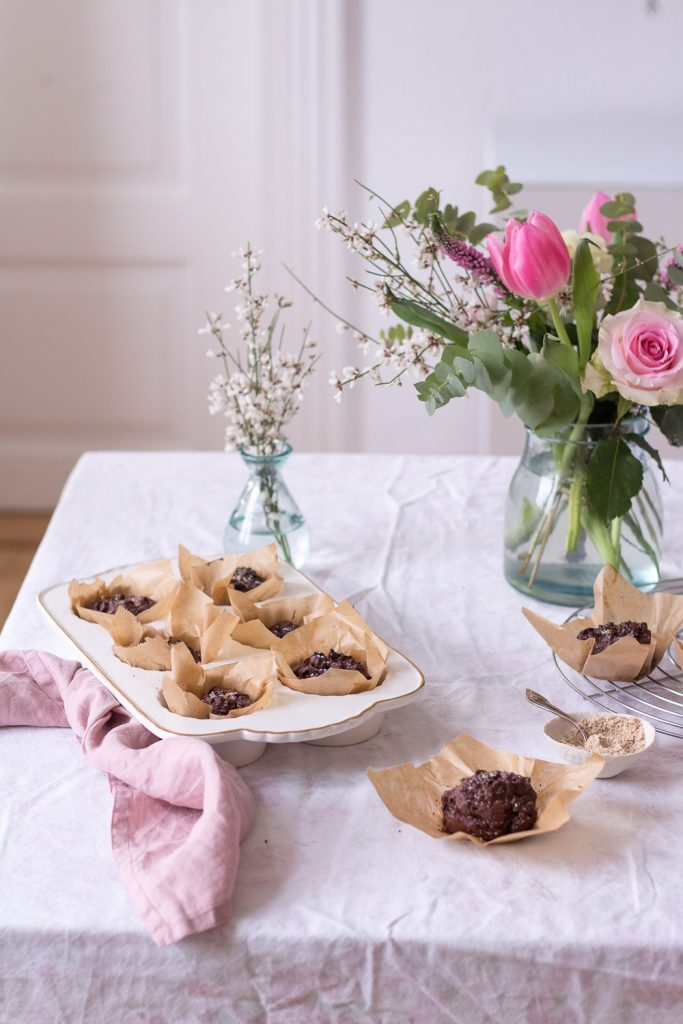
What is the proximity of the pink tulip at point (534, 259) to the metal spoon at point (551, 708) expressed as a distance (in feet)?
1.10

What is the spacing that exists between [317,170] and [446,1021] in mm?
2396

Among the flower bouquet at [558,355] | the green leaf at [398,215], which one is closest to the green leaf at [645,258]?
the flower bouquet at [558,355]

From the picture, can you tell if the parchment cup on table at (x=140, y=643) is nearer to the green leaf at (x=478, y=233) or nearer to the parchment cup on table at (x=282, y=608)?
the parchment cup on table at (x=282, y=608)

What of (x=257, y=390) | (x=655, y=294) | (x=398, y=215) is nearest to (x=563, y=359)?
Answer: (x=655, y=294)

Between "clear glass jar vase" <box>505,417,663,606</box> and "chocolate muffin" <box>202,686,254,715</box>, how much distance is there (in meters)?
0.39

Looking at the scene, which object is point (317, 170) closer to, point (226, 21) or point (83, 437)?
point (226, 21)

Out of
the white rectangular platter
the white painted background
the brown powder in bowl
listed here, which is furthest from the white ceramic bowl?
the white painted background

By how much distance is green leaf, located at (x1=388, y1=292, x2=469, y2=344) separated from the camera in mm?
1115

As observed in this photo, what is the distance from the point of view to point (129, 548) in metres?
1.32

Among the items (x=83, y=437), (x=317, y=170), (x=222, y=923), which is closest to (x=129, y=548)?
(x=222, y=923)

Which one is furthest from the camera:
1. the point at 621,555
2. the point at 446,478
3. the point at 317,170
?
the point at 317,170

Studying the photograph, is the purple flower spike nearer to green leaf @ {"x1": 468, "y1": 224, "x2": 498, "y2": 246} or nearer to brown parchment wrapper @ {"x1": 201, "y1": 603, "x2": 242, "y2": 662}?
green leaf @ {"x1": 468, "y1": 224, "x2": 498, "y2": 246}

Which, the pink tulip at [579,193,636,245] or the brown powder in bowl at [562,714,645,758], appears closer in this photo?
the brown powder in bowl at [562,714,645,758]

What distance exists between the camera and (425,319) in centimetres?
112
